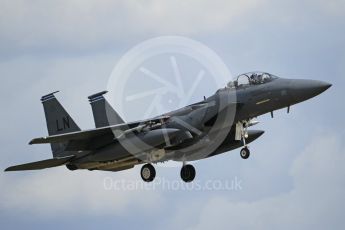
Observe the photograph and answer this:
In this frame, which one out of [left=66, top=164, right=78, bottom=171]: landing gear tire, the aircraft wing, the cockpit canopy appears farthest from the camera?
[left=66, top=164, right=78, bottom=171]: landing gear tire

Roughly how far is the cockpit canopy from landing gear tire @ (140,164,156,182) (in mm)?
4124

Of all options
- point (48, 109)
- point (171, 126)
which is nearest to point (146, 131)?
point (171, 126)

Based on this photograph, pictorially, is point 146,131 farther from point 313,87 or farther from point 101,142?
point 313,87

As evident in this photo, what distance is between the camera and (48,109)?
33500 millimetres

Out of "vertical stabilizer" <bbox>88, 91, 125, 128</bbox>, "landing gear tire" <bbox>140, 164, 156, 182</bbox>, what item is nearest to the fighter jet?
"landing gear tire" <bbox>140, 164, 156, 182</bbox>

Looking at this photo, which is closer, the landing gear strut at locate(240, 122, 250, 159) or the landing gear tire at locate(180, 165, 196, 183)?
the landing gear strut at locate(240, 122, 250, 159)

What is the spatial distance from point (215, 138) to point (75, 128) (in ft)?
19.1

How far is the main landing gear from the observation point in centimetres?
3048

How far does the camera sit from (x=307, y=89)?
28.1 meters

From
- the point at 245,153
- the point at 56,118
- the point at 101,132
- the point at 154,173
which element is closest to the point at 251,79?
the point at 245,153

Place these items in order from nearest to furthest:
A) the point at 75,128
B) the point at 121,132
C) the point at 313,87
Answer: the point at 313,87 < the point at 121,132 < the point at 75,128

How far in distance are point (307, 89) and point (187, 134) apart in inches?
171

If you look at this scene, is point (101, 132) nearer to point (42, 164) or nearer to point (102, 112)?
point (42, 164)

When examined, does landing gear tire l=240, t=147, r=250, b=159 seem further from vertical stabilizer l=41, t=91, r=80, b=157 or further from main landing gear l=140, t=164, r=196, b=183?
vertical stabilizer l=41, t=91, r=80, b=157
